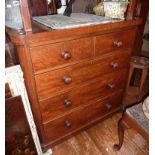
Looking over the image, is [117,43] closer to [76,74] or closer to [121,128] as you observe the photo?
[76,74]

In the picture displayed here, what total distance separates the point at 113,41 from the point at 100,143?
0.90 metres

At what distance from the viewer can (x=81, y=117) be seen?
1380 millimetres

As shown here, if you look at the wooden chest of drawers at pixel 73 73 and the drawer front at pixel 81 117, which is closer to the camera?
the wooden chest of drawers at pixel 73 73

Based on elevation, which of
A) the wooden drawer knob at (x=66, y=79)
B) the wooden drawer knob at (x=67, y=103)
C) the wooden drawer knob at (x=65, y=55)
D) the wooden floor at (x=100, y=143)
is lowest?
the wooden floor at (x=100, y=143)

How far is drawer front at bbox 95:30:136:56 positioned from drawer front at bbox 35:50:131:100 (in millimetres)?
59

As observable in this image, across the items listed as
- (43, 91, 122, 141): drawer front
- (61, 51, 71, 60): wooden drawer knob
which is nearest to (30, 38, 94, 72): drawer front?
(61, 51, 71, 60): wooden drawer knob

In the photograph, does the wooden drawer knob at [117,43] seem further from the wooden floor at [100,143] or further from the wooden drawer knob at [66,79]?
the wooden floor at [100,143]

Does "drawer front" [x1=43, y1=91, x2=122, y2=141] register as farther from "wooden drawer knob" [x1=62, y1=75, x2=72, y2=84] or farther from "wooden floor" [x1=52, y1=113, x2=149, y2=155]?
"wooden drawer knob" [x1=62, y1=75, x2=72, y2=84]

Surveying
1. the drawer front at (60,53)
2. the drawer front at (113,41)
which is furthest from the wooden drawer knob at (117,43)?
the drawer front at (60,53)

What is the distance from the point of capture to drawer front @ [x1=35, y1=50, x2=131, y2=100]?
1.02 metres

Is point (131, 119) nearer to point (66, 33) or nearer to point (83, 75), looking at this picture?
point (83, 75)

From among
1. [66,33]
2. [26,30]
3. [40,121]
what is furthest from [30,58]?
[40,121]

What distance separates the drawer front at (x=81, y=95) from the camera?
3.71 ft

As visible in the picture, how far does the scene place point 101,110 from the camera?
1.51m
